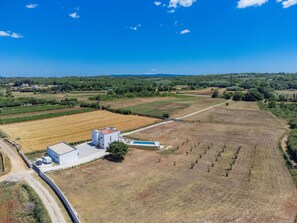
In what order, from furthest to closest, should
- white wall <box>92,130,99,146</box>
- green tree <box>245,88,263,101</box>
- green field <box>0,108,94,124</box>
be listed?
green tree <box>245,88,263,101</box>
green field <box>0,108,94,124</box>
white wall <box>92,130,99,146</box>

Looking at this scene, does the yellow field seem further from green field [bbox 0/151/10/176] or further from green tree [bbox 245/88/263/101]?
green tree [bbox 245/88/263/101]

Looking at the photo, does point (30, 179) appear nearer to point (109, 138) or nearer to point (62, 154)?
point (62, 154)

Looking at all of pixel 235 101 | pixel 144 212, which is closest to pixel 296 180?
pixel 144 212

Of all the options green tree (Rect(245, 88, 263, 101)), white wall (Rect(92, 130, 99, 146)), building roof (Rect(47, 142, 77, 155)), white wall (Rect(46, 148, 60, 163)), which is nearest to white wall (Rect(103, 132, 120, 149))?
white wall (Rect(92, 130, 99, 146))

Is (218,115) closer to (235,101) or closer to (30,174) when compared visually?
(235,101)

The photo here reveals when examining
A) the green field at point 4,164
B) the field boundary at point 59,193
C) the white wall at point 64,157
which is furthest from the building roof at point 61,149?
the green field at point 4,164

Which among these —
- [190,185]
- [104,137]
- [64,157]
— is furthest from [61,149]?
[190,185]
